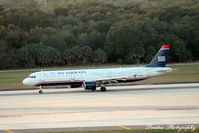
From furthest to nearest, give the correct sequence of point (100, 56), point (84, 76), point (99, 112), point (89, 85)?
point (100, 56), point (84, 76), point (89, 85), point (99, 112)

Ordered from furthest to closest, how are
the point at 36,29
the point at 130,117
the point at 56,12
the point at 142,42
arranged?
the point at 56,12 → the point at 36,29 → the point at 142,42 → the point at 130,117

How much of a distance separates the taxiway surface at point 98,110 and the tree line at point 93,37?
185ft

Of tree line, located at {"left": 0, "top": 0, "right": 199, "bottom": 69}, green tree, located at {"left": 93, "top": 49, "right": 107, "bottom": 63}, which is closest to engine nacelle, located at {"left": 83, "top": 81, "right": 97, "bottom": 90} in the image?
tree line, located at {"left": 0, "top": 0, "right": 199, "bottom": 69}

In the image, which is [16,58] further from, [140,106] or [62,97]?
[140,106]

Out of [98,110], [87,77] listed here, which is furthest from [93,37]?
[98,110]

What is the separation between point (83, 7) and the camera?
151 meters

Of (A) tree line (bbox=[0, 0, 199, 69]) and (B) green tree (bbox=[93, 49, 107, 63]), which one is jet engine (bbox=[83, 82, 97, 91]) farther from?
(B) green tree (bbox=[93, 49, 107, 63])

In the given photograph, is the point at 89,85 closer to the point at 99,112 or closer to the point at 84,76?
the point at 84,76

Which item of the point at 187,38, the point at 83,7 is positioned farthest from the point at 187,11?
the point at 83,7

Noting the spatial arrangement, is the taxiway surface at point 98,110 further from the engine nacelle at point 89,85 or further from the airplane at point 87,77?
the airplane at point 87,77

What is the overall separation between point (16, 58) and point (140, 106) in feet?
227

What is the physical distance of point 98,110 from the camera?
102 feet

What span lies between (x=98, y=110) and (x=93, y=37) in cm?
8241

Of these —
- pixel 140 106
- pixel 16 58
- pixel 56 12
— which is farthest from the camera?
pixel 56 12
